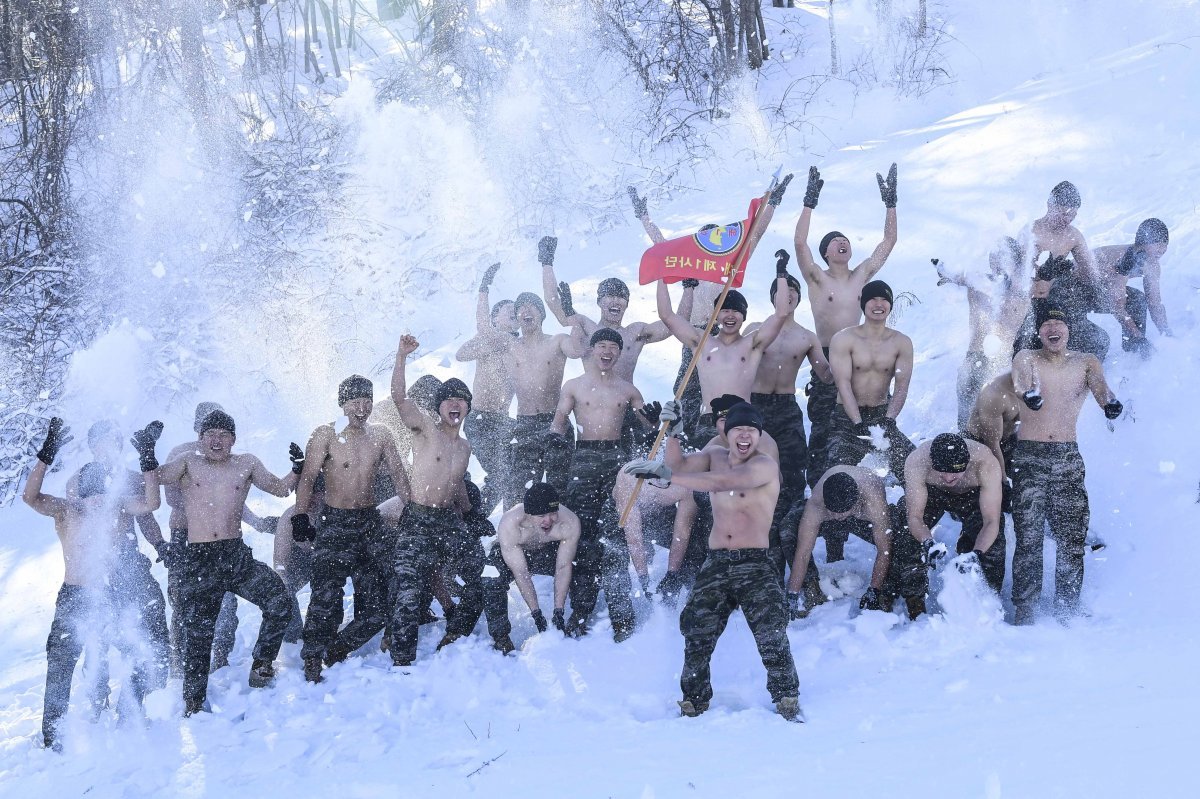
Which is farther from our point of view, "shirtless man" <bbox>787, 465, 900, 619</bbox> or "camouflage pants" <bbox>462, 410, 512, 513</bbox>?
"camouflage pants" <bbox>462, 410, 512, 513</bbox>

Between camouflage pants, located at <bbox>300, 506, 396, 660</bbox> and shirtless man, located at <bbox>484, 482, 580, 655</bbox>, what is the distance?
675 mm

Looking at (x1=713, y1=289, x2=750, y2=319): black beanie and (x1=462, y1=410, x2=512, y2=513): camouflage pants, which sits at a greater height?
(x1=713, y1=289, x2=750, y2=319): black beanie

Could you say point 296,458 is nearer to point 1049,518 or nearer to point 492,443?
point 492,443

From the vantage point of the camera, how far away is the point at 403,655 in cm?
583

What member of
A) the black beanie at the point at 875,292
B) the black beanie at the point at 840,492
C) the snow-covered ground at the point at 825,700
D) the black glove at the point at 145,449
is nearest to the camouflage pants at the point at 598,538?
the snow-covered ground at the point at 825,700

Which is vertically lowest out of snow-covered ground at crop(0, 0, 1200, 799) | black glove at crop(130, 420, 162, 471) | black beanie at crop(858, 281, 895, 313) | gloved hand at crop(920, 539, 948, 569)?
snow-covered ground at crop(0, 0, 1200, 799)

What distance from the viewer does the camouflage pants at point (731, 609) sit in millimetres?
4844

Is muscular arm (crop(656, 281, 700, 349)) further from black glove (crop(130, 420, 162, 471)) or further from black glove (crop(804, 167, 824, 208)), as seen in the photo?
black glove (crop(130, 420, 162, 471))

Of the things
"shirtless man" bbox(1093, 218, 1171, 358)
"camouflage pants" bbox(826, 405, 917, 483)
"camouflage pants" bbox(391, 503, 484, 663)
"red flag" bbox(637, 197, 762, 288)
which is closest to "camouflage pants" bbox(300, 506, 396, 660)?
"camouflage pants" bbox(391, 503, 484, 663)

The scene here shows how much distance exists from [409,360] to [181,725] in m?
6.72

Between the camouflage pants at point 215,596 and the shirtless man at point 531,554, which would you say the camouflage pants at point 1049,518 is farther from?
the camouflage pants at point 215,596

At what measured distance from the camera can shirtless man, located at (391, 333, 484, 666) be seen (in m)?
5.95

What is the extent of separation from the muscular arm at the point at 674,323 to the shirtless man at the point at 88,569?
3.17m

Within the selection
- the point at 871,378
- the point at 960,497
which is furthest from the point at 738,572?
the point at 871,378
